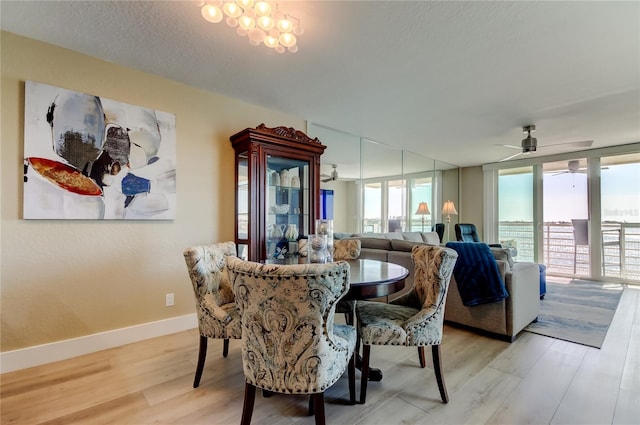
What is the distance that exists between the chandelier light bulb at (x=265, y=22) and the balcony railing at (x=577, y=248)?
649 centimetres

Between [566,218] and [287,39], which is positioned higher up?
[287,39]

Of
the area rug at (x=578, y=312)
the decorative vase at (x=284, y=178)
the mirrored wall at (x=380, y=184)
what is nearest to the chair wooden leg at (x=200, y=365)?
the decorative vase at (x=284, y=178)

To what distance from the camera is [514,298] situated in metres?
2.61

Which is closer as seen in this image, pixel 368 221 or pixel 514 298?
pixel 514 298

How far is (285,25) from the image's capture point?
179 cm

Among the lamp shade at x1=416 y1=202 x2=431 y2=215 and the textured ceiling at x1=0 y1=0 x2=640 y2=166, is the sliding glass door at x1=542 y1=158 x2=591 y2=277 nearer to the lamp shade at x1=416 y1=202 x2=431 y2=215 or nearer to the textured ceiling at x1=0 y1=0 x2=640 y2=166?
the textured ceiling at x1=0 y1=0 x2=640 y2=166

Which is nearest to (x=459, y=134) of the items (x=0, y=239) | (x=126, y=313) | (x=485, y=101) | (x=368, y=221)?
(x=485, y=101)

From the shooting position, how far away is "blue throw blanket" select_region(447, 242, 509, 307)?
2568 millimetres

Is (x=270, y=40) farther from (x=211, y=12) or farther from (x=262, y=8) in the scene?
(x=211, y=12)

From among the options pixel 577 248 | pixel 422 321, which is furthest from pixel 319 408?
pixel 577 248

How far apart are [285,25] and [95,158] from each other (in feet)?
6.11

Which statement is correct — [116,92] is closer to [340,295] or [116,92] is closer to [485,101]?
[340,295]

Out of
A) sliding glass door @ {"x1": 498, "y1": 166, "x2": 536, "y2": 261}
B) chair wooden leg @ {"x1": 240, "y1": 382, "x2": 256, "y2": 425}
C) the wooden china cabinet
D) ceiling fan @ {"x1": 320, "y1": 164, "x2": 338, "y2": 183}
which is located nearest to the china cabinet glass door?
the wooden china cabinet

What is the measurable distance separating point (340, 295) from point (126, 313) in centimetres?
227
